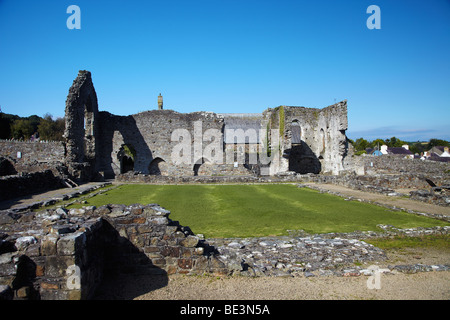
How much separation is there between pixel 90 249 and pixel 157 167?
→ 1007 inches

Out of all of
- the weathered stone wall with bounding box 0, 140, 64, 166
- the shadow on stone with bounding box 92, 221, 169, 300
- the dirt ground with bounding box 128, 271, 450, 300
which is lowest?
the dirt ground with bounding box 128, 271, 450, 300

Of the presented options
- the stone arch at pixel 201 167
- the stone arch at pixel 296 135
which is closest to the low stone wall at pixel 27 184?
the stone arch at pixel 201 167

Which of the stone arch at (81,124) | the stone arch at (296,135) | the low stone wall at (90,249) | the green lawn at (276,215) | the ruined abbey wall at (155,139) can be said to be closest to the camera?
the low stone wall at (90,249)

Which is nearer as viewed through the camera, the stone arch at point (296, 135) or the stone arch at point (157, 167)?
the stone arch at point (157, 167)

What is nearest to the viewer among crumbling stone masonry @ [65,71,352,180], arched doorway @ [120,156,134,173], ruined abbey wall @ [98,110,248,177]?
crumbling stone masonry @ [65,71,352,180]

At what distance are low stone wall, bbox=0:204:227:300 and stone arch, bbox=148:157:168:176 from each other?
24.1 metres

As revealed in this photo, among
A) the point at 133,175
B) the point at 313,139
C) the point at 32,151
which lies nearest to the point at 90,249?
the point at 133,175

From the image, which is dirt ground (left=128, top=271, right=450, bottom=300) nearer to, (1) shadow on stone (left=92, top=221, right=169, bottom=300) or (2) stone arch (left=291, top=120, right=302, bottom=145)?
(1) shadow on stone (left=92, top=221, right=169, bottom=300)

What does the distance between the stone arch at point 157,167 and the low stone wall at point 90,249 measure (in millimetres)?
24107

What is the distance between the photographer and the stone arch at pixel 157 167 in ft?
96.1

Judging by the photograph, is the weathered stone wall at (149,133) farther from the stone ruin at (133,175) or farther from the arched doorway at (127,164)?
the arched doorway at (127,164)

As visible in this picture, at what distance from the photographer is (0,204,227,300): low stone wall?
150 inches

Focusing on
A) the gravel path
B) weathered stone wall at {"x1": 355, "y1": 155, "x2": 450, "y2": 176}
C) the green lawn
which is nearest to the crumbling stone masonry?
weathered stone wall at {"x1": 355, "y1": 155, "x2": 450, "y2": 176}
